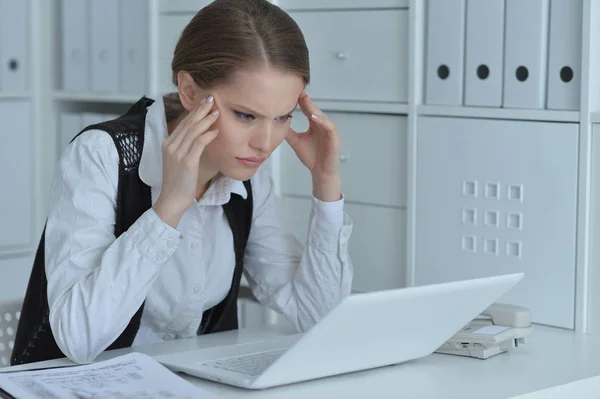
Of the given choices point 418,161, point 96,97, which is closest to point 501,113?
point 418,161

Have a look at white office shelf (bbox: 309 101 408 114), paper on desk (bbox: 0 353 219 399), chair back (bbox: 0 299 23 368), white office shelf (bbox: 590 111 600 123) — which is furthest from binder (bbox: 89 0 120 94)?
paper on desk (bbox: 0 353 219 399)

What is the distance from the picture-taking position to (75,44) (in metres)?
2.87

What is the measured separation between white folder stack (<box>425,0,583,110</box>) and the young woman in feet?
1.17

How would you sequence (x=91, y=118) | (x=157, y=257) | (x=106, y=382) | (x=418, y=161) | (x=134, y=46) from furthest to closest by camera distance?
(x=91, y=118)
(x=134, y=46)
(x=418, y=161)
(x=157, y=257)
(x=106, y=382)

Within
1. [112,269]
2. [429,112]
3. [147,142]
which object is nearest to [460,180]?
[429,112]

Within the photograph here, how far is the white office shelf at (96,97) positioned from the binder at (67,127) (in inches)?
2.0

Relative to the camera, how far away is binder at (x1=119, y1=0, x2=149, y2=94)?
2664 millimetres

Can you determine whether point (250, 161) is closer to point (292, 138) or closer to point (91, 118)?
point (292, 138)

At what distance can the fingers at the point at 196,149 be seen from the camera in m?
1.49

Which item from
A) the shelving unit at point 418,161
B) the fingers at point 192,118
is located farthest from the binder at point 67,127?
the fingers at point 192,118

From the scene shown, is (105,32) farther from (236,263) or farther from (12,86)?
(236,263)

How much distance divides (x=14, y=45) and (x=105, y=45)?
29cm

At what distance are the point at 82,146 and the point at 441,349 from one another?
0.64m

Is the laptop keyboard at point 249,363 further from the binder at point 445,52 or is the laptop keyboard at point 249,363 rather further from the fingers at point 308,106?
the binder at point 445,52
